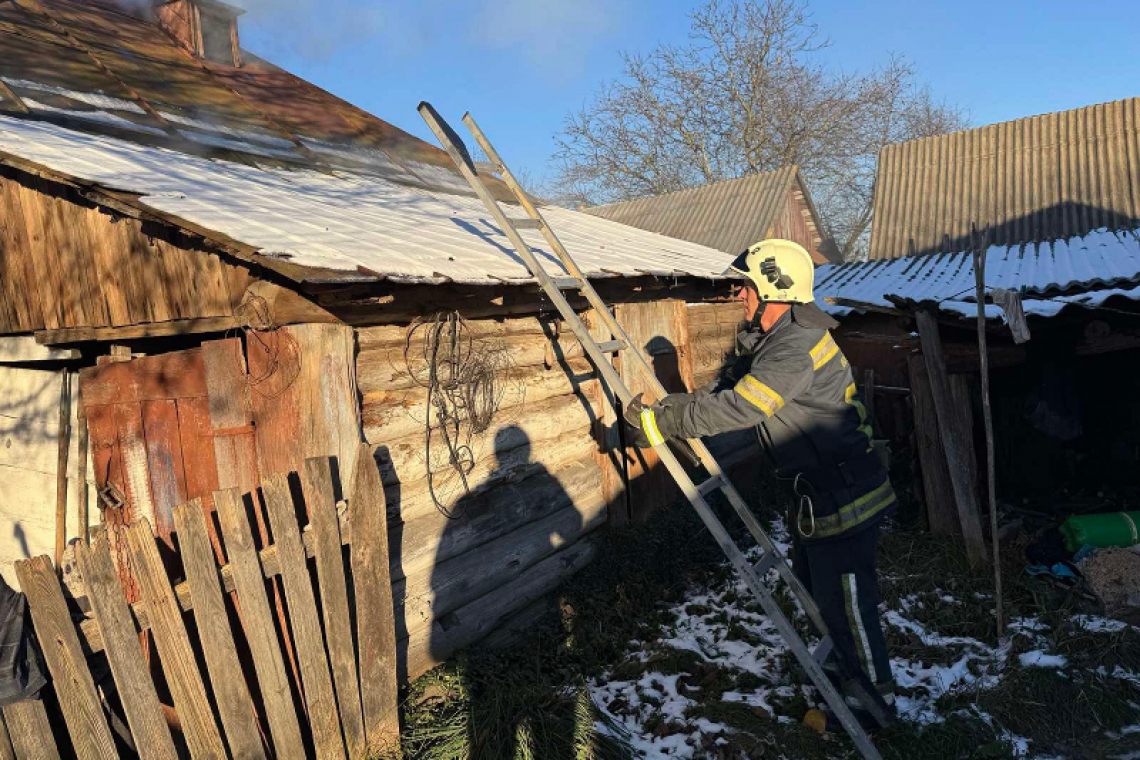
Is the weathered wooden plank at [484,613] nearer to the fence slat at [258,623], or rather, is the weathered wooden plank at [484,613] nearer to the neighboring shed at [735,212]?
the fence slat at [258,623]

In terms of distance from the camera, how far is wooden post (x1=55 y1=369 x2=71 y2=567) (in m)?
5.30

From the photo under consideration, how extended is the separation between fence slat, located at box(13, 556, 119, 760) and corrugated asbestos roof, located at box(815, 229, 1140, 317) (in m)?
6.37

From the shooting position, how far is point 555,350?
5895mm

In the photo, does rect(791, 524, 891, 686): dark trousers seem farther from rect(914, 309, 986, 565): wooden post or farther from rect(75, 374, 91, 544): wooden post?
rect(75, 374, 91, 544): wooden post

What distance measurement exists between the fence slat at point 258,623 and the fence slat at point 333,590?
260mm

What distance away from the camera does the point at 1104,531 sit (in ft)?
18.9

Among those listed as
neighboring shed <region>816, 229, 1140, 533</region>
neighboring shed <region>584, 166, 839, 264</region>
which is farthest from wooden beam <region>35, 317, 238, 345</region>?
neighboring shed <region>584, 166, 839, 264</region>

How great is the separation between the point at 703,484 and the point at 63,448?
453 centimetres

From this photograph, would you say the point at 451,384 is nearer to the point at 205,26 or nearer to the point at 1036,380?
the point at 1036,380

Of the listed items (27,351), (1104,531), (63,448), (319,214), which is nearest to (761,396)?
(319,214)

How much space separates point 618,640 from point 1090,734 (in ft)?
9.17

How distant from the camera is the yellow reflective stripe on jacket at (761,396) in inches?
146

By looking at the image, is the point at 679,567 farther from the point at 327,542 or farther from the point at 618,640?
the point at 327,542

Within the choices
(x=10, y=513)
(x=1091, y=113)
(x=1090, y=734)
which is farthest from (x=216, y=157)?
(x=1091, y=113)
